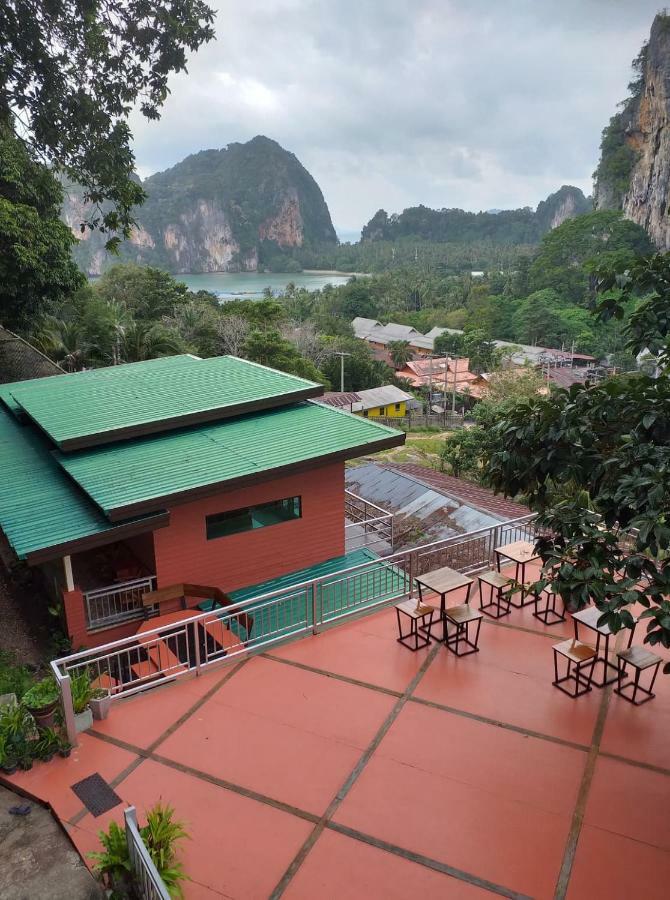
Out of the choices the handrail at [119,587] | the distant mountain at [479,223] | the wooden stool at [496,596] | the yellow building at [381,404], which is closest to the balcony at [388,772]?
the wooden stool at [496,596]

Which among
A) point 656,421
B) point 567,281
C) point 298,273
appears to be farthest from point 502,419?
point 298,273

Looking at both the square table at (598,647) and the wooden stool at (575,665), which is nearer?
the wooden stool at (575,665)

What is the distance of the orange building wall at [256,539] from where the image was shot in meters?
10.6

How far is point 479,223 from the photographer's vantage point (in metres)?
180

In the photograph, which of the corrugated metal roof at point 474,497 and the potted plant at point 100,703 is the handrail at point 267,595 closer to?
the potted plant at point 100,703

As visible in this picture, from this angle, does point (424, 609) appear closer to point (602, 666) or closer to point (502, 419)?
point (602, 666)

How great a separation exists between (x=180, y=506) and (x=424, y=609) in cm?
485

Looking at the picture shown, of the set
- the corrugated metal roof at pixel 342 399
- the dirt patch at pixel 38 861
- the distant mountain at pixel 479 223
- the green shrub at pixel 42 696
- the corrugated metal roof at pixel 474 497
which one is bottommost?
the corrugated metal roof at pixel 342 399

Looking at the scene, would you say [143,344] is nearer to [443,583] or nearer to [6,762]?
[443,583]

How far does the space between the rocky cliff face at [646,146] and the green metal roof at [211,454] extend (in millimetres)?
72542

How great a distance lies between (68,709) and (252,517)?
5594 millimetres

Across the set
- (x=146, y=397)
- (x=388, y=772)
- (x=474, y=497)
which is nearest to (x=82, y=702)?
(x=388, y=772)

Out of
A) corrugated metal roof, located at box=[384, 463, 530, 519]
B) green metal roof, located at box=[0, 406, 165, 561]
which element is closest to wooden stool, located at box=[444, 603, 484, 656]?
green metal roof, located at box=[0, 406, 165, 561]

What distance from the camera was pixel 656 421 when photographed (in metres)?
4.35
